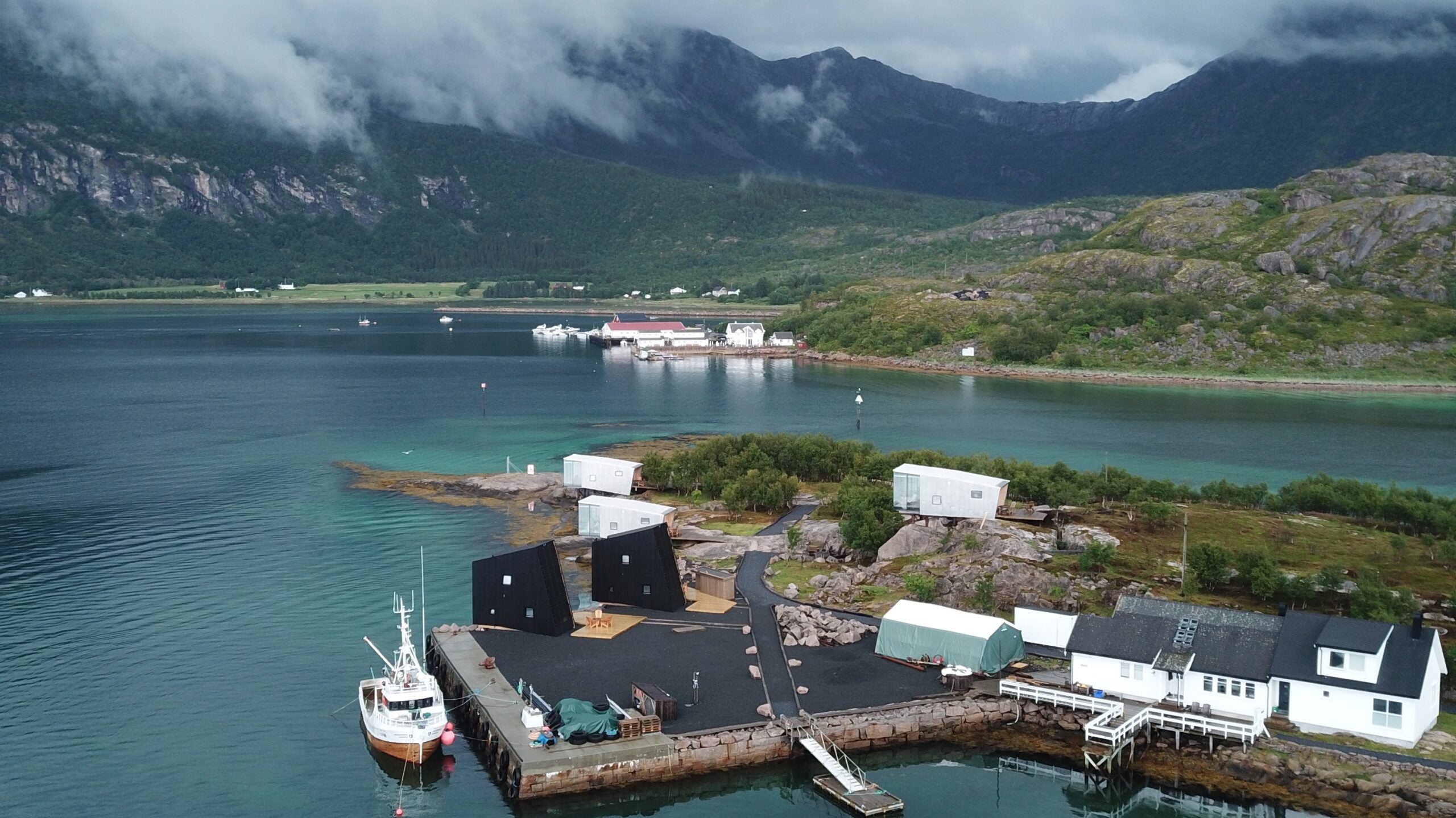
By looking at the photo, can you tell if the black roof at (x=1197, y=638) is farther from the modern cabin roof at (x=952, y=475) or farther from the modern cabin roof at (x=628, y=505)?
the modern cabin roof at (x=628, y=505)

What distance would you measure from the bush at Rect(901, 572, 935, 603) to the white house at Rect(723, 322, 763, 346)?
4463 inches

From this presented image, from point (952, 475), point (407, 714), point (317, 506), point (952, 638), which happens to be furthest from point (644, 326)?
point (407, 714)

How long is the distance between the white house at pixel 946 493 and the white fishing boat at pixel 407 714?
23.1 metres

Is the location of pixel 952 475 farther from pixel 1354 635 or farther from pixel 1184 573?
pixel 1354 635

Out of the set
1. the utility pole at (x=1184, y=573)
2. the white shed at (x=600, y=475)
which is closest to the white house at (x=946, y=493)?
the utility pole at (x=1184, y=573)

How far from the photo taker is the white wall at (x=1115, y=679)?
30.3 m

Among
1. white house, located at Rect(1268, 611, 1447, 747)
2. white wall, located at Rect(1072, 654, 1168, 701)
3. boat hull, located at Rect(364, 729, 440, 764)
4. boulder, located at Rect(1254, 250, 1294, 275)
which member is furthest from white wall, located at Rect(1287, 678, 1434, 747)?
boulder, located at Rect(1254, 250, 1294, 275)

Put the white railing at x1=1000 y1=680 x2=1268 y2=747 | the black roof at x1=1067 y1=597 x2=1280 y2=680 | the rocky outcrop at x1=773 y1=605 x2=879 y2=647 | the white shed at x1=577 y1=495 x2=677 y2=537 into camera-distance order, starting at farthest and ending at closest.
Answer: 1. the white shed at x1=577 y1=495 x2=677 y2=537
2. the rocky outcrop at x1=773 y1=605 x2=879 y2=647
3. the black roof at x1=1067 y1=597 x2=1280 y2=680
4. the white railing at x1=1000 y1=680 x2=1268 y2=747

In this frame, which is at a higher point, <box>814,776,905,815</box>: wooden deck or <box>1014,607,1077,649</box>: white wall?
<box>1014,607,1077,649</box>: white wall

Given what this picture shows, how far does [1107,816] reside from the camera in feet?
90.2

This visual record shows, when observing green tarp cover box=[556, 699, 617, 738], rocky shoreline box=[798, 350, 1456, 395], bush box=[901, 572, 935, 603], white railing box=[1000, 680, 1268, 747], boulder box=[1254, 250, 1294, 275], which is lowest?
white railing box=[1000, 680, 1268, 747]

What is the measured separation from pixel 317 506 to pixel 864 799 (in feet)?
124

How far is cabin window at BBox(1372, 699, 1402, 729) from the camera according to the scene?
27578 mm

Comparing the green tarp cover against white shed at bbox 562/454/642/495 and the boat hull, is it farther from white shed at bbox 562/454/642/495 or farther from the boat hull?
white shed at bbox 562/454/642/495
